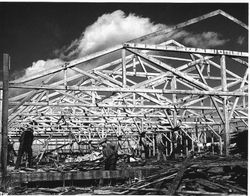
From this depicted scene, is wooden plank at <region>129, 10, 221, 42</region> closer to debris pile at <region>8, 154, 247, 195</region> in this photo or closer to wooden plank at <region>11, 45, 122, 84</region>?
wooden plank at <region>11, 45, 122, 84</region>

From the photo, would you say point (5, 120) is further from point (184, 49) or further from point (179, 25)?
point (179, 25)

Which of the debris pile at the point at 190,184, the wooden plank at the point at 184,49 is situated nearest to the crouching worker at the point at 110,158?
the debris pile at the point at 190,184

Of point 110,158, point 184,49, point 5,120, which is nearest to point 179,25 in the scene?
point 184,49

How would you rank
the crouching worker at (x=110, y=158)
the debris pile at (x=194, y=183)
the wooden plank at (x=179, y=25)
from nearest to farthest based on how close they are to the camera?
the debris pile at (x=194, y=183) < the wooden plank at (x=179, y=25) < the crouching worker at (x=110, y=158)

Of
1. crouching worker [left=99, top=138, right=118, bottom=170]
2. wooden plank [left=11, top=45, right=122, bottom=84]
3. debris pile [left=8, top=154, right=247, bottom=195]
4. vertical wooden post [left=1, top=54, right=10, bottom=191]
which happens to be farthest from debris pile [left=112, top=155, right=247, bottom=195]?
wooden plank [left=11, top=45, right=122, bottom=84]

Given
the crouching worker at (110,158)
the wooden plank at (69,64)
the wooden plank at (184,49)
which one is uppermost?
the wooden plank at (184,49)

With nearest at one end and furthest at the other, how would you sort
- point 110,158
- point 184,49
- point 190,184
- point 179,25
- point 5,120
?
point 190,184 < point 5,120 < point 184,49 < point 110,158 < point 179,25

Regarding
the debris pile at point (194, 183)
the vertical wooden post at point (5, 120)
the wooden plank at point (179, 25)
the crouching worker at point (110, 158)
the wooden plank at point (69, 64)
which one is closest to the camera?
the debris pile at point (194, 183)

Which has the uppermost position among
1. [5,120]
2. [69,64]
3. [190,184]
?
[69,64]

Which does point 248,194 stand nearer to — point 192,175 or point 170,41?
point 192,175

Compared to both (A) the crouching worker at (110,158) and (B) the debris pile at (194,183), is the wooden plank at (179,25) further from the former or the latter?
(B) the debris pile at (194,183)

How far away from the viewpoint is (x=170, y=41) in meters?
15.7

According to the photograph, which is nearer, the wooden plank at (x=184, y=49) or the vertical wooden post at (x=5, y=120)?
the vertical wooden post at (x=5, y=120)

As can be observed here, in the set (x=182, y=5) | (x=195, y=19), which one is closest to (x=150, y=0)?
(x=182, y=5)
